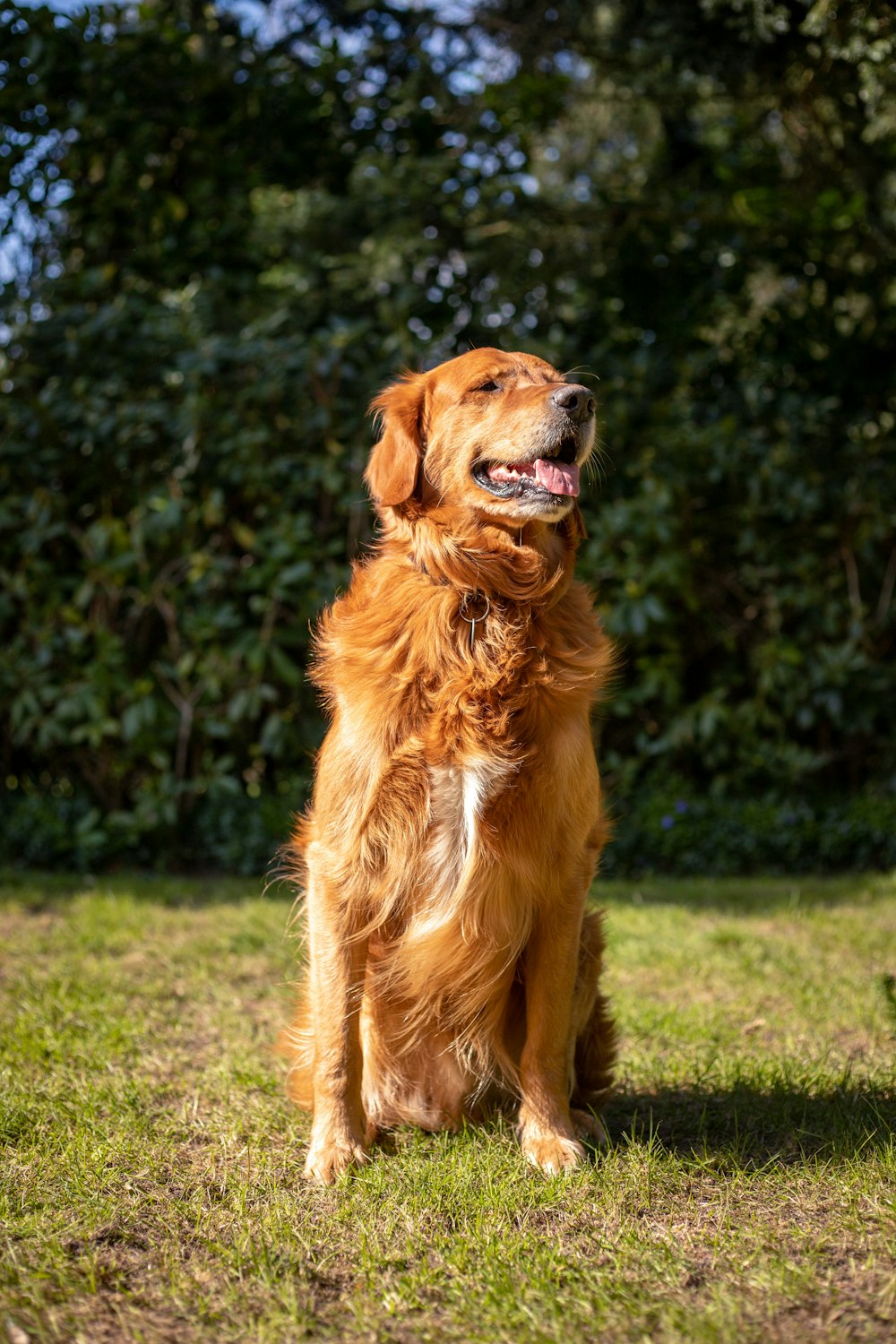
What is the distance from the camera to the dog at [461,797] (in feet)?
8.27

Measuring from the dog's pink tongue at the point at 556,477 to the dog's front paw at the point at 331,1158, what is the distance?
153cm

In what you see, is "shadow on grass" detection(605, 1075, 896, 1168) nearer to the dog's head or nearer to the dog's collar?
the dog's collar

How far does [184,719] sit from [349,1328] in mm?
4378

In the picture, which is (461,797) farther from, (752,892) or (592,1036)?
(752,892)

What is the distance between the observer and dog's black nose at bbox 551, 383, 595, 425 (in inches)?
106

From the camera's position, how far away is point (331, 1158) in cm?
252

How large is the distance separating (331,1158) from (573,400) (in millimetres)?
1790

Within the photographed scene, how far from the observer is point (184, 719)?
19.7 feet

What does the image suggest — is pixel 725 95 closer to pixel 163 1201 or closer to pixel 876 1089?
pixel 876 1089

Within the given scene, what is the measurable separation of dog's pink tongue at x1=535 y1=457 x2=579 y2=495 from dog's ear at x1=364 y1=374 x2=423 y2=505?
302 millimetres

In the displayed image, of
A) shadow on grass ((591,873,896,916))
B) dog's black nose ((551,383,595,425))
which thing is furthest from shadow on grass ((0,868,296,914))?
dog's black nose ((551,383,595,425))

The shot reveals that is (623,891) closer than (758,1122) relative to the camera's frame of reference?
No

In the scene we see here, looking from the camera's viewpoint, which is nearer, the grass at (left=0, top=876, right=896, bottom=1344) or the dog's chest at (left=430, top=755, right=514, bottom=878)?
the grass at (left=0, top=876, right=896, bottom=1344)

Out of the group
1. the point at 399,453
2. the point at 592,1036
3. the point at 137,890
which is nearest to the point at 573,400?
the point at 399,453
